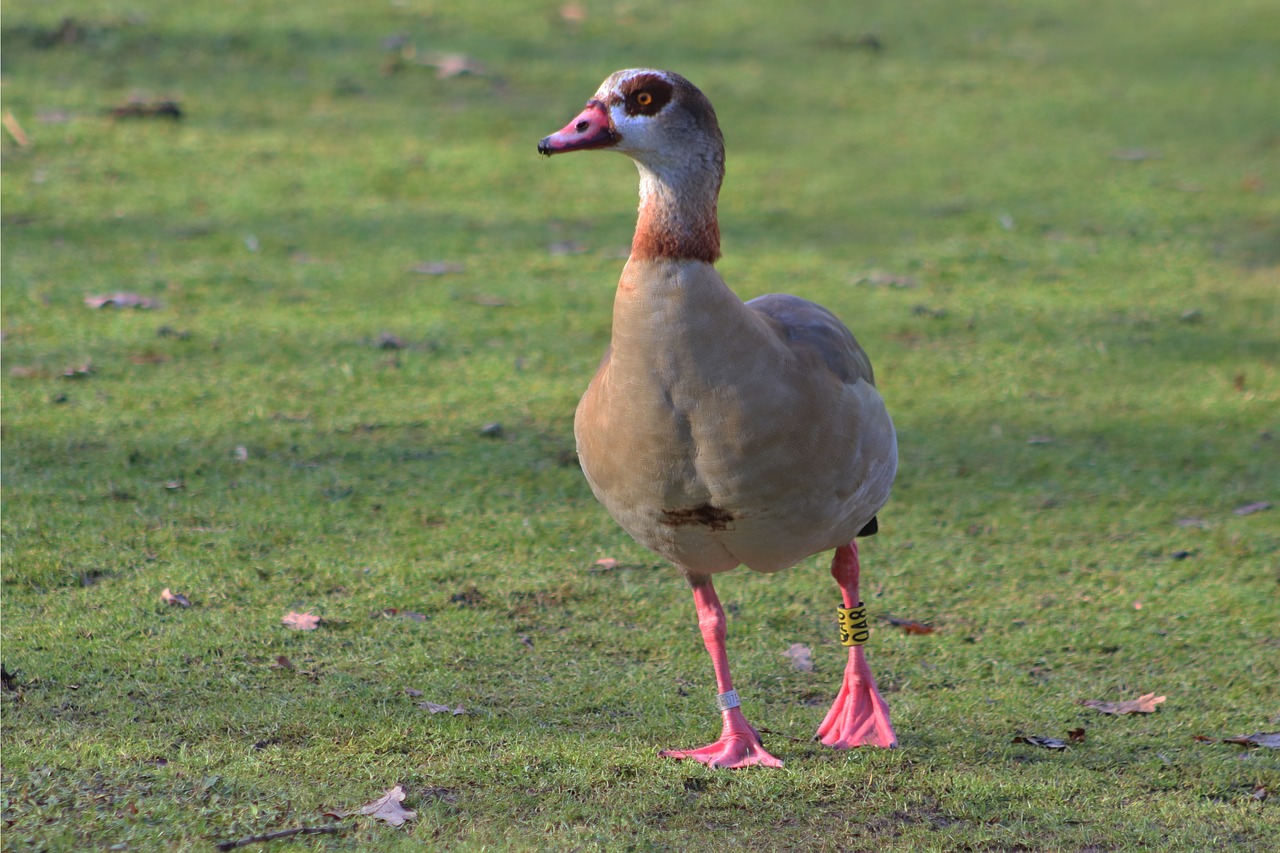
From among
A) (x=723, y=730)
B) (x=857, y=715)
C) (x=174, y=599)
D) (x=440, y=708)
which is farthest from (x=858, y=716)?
(x=174, y=599)

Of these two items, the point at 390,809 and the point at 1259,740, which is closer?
the point at 390,809

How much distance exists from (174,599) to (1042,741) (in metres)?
2.98

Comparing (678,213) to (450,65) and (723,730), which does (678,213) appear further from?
(450,65)

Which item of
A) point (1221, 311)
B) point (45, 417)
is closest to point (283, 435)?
point (45, 417)

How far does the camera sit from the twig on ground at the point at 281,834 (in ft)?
11.2

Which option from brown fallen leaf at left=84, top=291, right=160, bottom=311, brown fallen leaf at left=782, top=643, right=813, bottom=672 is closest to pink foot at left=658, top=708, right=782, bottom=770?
brown fallen leaf at left=782, top=643, right=813, bottom=672

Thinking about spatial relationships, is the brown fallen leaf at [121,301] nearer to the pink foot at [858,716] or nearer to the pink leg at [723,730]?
the pink leg at [723,730]

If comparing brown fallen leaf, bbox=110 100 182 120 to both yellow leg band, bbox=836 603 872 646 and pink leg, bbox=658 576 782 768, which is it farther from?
yellow leg band, bbox=836 603 872 646

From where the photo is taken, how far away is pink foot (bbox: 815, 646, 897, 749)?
4227 mm

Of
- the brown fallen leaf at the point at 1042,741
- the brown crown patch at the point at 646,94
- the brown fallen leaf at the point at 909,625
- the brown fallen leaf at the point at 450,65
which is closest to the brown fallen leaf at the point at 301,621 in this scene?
the brown fallen leaf at the point at 909,625

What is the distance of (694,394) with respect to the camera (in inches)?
141

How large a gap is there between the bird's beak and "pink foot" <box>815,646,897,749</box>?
1.82m

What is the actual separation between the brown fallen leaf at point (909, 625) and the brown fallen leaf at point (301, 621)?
82.5 inches

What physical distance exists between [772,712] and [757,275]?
450 centimetres
